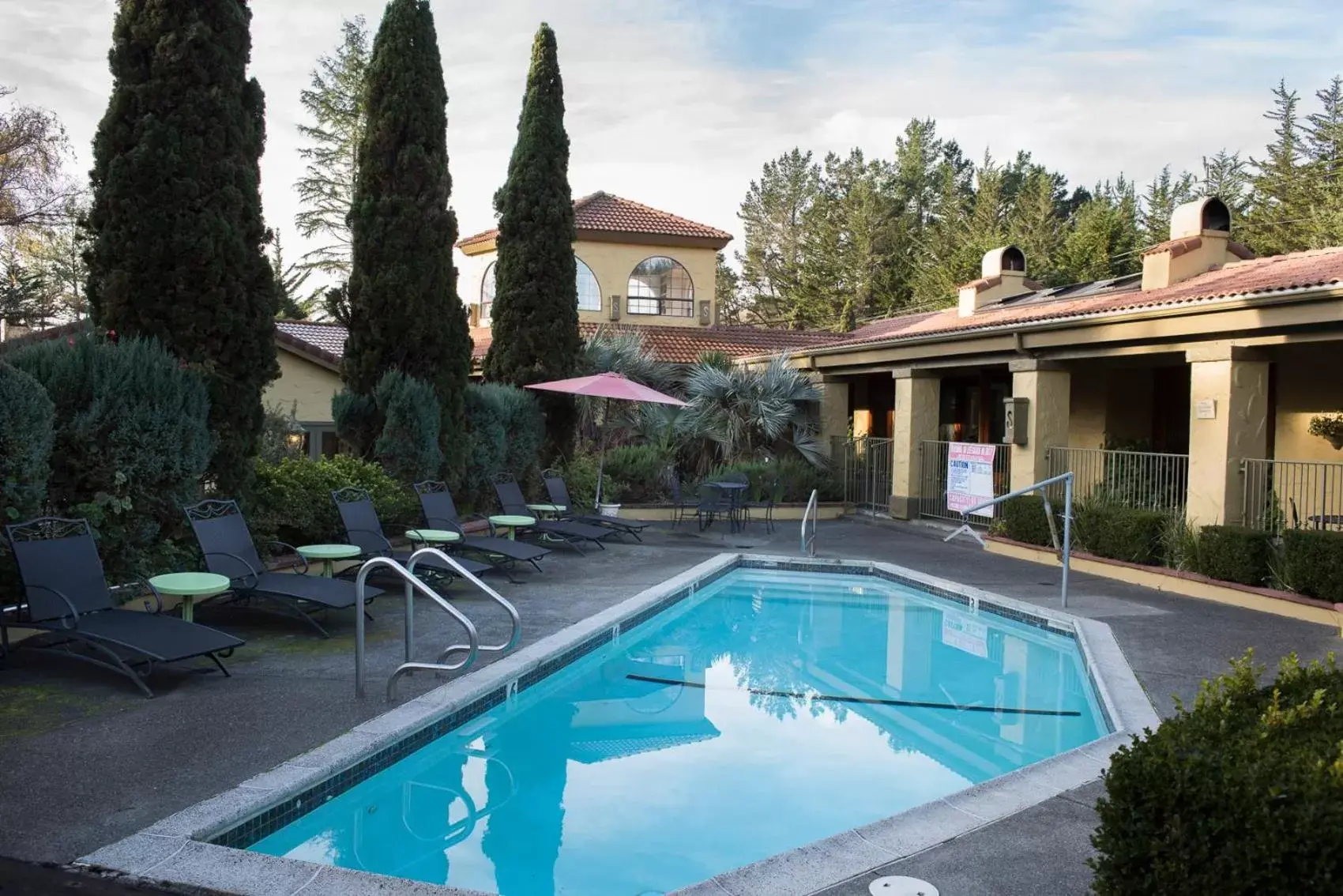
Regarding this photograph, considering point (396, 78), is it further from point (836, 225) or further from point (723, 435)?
point (836, 225)

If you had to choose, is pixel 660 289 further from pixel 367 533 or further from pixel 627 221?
pixel 367 533

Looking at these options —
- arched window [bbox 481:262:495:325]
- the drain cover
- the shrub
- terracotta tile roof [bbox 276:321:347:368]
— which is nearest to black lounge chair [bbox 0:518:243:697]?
the drain cover

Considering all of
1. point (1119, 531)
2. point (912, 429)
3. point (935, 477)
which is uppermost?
point (912, 429)

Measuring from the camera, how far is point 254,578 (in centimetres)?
843

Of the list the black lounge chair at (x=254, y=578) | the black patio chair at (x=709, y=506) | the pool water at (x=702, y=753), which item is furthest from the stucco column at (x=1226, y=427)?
the black lounge chair at (x=254, y=578)

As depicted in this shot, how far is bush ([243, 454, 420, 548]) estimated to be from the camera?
10766 mm

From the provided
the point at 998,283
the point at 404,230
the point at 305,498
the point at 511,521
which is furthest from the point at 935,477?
the point at 305,498

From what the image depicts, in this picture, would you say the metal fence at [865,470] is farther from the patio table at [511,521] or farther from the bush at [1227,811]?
the bush at [1227,811]

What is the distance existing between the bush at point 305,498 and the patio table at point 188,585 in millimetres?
2620

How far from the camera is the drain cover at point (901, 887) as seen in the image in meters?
3.94

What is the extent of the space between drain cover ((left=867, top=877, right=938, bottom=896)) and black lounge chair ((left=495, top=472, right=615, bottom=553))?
10022 mm

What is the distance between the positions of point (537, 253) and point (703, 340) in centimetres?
930

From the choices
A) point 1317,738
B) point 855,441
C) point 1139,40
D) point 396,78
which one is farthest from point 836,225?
point 1317,738

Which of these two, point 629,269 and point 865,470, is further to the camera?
point 629,269
